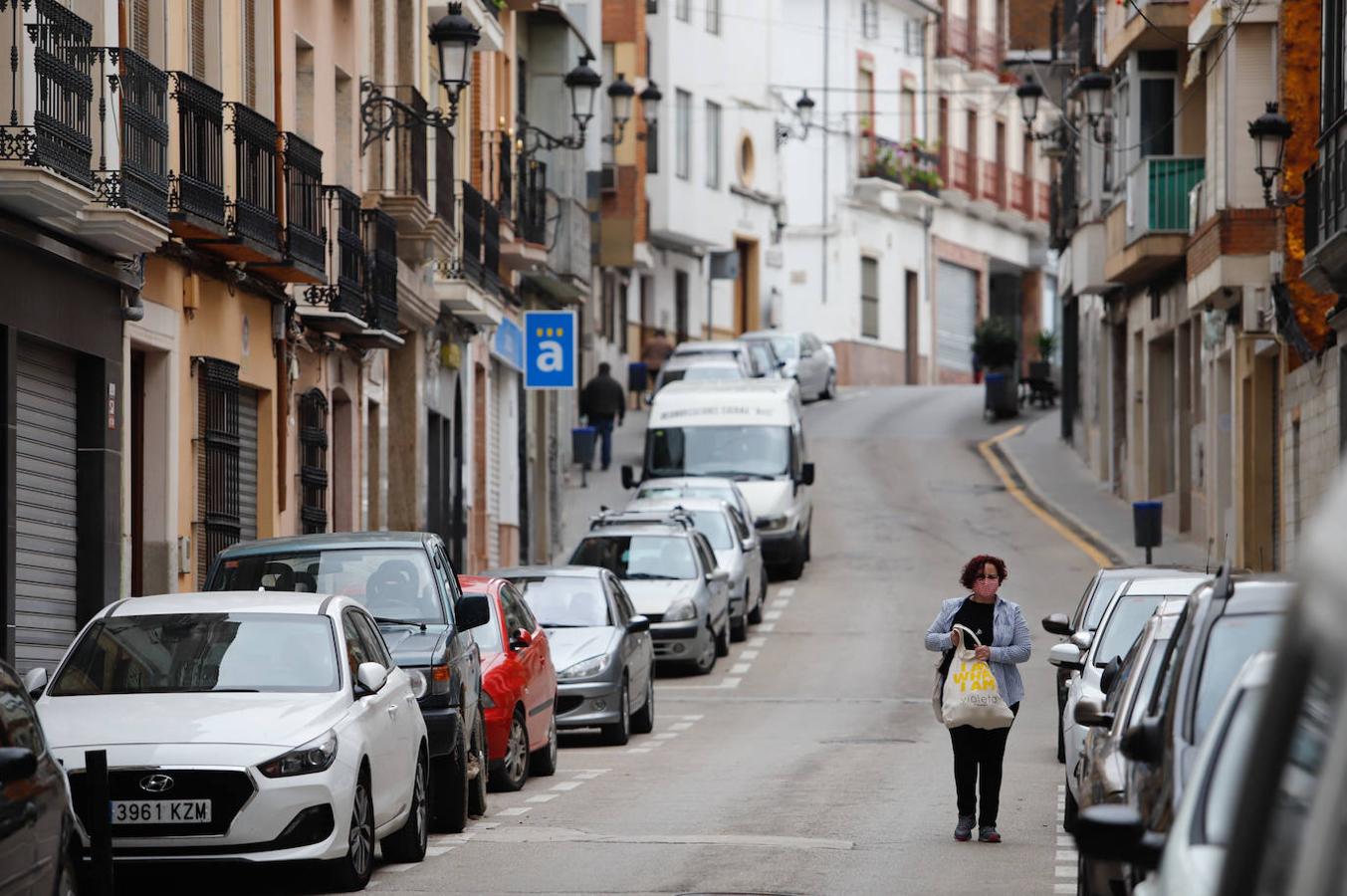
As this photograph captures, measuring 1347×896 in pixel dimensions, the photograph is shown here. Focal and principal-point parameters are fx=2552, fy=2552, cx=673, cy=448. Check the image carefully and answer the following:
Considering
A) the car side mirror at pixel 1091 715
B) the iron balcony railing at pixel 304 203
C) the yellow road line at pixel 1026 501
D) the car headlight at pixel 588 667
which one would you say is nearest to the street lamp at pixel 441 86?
the iron balcony railing at pixel 304 203

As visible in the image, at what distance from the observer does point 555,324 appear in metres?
29.9

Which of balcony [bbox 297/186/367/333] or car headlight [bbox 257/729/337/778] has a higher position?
balcony [bbox 297/186/367/333]

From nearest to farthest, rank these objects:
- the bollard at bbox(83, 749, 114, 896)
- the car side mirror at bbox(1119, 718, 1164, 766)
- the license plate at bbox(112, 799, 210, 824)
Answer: the car side mirror at bbox(1119, 718, 1164, 766) → the bollard at bbox(83, 749, 114, 896) → the license plate at bbox(112, 799, 210, 824)

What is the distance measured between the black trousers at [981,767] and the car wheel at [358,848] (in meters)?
3.37

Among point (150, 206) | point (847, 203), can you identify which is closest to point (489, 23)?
point (150, 206)

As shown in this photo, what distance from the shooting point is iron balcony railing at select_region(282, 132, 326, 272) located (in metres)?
22.9

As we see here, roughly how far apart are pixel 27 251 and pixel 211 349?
4972 millimetres

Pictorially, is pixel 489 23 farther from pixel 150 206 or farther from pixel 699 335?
pixel 699 335

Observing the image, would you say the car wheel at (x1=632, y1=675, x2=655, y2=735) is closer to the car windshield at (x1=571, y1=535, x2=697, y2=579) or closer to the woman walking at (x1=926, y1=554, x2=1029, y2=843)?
the car windshield at (x1=571, y1=535, x2=697, y2=579)

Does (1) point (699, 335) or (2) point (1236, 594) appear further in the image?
(1) point (699, 335)

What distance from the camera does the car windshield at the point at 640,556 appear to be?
2791 cm

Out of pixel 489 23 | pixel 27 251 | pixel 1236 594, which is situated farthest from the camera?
pixel 489 23

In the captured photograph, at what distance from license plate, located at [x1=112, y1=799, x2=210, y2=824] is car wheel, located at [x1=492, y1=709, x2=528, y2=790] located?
5.69 metres

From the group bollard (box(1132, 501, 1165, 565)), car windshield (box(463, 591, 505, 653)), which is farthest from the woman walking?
bollard (box(1132, 501, 1165, 565))
